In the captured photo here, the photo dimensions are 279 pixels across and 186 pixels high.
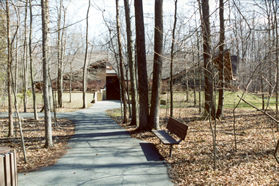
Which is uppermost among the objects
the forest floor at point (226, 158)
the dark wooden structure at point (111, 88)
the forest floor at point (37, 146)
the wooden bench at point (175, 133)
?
the dark wooden structure at point (111, 88)

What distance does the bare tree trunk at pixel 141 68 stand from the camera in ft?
34.4

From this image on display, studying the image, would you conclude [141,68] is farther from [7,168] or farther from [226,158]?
[7,168]

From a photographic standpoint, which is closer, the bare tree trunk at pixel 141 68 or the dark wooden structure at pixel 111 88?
the bare tree trunk at pixel 141 68

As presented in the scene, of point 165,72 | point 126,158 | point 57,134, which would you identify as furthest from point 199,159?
point 165,72

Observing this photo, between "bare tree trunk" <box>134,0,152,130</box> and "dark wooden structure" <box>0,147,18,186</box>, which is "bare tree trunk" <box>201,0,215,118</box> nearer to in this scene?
"bare tree trunk" <box>134,0,152,130</box>

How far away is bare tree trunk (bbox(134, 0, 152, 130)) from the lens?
34.4ft

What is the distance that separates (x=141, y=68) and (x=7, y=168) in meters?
7.17

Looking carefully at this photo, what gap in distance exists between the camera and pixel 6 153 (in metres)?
4.29

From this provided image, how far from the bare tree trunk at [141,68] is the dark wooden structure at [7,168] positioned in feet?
21.9

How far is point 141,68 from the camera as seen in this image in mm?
10477

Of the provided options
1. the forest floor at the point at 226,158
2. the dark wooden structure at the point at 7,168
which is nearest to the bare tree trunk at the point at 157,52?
the forest floor at the point at 226,158

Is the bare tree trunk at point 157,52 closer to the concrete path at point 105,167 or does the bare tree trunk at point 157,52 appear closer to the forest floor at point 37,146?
the concrete path at point 105,167

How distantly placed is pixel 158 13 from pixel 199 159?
6.61m

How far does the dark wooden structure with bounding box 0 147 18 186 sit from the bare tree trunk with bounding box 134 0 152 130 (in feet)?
21.9
